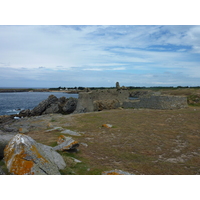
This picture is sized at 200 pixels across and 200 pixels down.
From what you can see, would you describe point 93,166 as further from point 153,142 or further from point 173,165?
point 153,142

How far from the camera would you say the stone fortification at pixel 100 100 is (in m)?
30.2

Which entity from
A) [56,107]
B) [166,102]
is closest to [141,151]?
[166,102]

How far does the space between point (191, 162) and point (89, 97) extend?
2368cm

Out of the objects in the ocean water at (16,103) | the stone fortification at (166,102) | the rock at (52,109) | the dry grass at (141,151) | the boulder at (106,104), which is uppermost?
the stone fortification at (166,102)

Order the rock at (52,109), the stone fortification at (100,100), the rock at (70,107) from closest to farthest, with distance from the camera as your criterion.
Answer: the stone fortification at (100,100)
the rock at (70,107)
the rock at (52,109)

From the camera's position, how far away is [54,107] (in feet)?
138

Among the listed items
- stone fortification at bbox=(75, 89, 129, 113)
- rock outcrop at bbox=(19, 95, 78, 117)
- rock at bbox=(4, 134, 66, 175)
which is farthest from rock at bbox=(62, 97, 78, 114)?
rock at bbox=(4, 134, 66, 175)

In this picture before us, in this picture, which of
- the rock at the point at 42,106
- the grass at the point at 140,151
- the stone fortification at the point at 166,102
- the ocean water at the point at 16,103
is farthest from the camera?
the ocean water at the point at 16,103

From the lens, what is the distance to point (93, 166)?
6.27 m

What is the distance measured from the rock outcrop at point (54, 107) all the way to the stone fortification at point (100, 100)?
872 cm

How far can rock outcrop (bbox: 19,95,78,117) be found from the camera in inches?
1559

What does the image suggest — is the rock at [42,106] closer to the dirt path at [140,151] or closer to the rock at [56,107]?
the rock at [56,107]

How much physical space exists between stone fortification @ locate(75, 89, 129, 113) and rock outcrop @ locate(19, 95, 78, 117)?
8725 millimetres

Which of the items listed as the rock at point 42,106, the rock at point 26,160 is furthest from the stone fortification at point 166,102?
the rock at point 42,106
